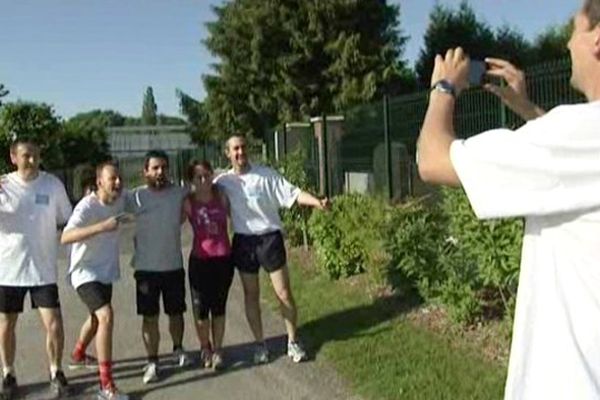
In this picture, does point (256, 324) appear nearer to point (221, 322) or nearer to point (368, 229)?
point (221, 322)

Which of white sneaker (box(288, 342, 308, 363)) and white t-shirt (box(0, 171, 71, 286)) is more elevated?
white t-shirt (box(0, 171, 71, 286))

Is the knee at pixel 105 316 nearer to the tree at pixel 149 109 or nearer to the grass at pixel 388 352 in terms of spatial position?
the grass at pixel 388 352

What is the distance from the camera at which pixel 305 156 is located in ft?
45.9

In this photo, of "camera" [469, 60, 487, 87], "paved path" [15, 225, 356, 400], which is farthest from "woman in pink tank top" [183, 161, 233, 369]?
"camera" [469, 60, 487, 87]

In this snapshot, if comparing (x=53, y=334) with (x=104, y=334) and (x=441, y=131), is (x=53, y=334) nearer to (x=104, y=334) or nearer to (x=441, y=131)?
(x=104, y=334)

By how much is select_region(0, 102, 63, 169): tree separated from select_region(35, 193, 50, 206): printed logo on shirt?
22175mm

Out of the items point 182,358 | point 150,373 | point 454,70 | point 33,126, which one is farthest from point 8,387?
point 33,126

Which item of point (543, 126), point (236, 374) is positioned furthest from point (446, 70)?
point (236, 374)

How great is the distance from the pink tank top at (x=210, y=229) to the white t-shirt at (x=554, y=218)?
5.02 meters

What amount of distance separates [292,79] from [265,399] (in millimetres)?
26222

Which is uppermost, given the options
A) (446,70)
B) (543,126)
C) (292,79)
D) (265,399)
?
(292,79)

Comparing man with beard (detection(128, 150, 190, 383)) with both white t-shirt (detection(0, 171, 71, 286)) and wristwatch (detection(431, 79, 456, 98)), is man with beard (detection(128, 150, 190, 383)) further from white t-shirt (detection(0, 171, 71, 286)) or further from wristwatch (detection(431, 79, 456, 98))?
wristwatch (detection(431, 79, 456, 98))

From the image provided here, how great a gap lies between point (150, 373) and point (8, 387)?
1.06m

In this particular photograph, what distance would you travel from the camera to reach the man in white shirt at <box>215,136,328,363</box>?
22.1ft
